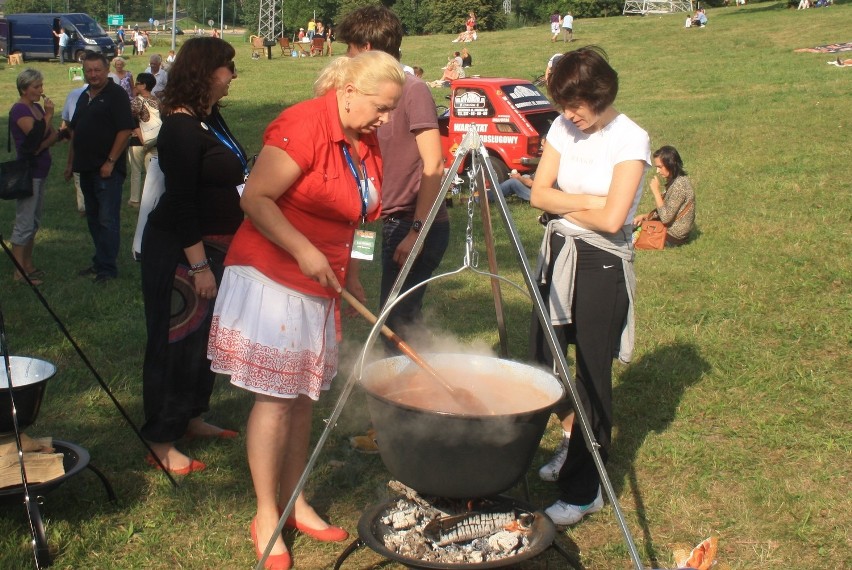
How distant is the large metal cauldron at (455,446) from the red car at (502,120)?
9.54 meters

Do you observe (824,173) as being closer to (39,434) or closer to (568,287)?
(568,287)

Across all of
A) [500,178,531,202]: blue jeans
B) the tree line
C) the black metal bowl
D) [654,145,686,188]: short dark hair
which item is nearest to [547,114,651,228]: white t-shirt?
the black metal bowl

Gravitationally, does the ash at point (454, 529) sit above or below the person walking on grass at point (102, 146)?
below

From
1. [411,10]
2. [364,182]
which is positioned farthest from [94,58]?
[411,10]

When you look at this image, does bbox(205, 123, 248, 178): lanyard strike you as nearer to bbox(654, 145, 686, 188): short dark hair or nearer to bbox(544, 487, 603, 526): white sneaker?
bbox(544, 487, 603, 526): white sneaker

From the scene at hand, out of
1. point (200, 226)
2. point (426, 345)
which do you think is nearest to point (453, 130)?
point (426, 345)

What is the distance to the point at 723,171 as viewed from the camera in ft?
39.6

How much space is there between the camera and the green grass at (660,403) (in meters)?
3.63

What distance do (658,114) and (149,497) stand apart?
15328 millimetres

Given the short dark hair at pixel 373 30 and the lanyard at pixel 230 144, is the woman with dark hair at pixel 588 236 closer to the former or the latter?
the short dark hair at pixel 373 30

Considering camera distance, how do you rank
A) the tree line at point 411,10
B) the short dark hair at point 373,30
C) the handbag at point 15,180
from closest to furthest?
the short dark hair at point 373,30
the handbag at point 15,180
the tree line at point 411,10

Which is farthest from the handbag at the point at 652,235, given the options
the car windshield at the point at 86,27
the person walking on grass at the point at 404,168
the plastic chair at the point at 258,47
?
the car windshield at the point at 86,27

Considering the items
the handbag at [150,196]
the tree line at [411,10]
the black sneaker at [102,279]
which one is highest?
the tree line at [411,10]

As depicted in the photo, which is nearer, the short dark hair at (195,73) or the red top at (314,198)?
the red top at (314,198)
